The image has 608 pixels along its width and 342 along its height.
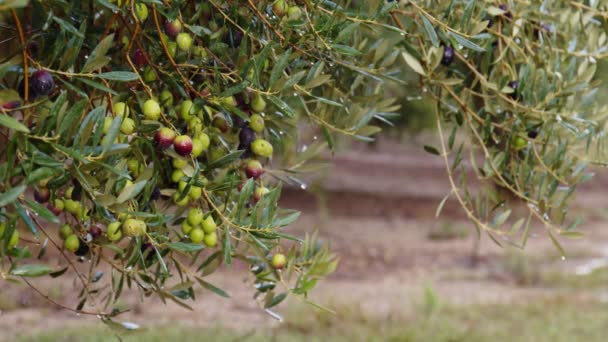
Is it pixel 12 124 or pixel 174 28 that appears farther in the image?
pixel 174 28

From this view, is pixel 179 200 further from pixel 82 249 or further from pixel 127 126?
pixel 82 249

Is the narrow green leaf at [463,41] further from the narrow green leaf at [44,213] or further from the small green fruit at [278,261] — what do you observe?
the narrow green leaf at [44,213]

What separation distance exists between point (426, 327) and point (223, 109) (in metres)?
4.03

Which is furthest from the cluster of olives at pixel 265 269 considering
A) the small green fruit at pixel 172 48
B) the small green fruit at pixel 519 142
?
the small green fruit at pixel 519 142

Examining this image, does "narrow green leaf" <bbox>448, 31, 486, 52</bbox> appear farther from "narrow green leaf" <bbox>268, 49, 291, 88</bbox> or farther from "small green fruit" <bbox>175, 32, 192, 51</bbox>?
"small green fruit" <bbox>175, 32, 192, 51</bbox>

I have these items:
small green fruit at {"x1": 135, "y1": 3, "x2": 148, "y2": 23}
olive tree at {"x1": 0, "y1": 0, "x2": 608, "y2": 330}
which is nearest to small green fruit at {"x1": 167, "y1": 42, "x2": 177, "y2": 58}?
olive tree at {"x1": 0, "y1": 0, "x2": 608, "y2": 330}

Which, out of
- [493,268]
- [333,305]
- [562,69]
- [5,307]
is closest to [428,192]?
[493,268]

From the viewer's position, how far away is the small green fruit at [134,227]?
4.58 feet

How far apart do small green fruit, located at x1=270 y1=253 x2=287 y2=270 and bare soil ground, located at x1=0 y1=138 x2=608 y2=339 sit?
32cm

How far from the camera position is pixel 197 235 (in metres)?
1.55

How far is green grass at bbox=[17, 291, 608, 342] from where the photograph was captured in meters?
4.65

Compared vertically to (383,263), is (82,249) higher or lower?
higher

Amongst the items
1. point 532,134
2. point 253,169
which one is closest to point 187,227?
point 253,169

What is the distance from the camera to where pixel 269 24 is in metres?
1.59
